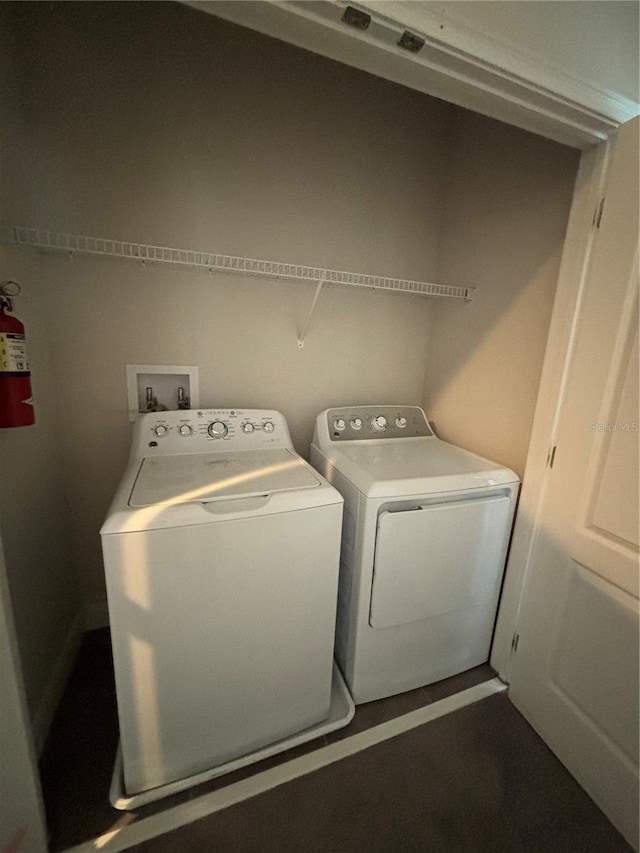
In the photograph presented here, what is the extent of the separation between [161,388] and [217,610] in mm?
1042

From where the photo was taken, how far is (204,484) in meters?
1.16

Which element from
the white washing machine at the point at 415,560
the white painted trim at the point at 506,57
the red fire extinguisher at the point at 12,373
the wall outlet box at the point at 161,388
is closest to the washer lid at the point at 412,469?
the white washing machine at the point at 415,560

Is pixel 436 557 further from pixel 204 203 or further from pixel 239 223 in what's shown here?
pixel 204 203

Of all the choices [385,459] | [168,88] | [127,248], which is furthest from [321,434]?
[168,88]

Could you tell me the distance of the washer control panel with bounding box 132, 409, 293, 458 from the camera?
1.45 meters

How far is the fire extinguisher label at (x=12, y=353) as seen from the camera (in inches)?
38.1

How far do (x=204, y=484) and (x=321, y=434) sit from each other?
689 millimetres

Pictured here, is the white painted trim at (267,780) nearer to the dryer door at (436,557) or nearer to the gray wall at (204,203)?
the dryer door at (436,557)

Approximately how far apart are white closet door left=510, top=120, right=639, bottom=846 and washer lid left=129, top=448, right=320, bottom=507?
921 mm

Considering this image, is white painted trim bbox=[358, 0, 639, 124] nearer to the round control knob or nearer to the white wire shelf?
Answer: the white wire shelf

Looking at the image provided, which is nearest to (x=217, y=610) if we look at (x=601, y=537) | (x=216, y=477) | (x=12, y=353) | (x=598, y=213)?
(x=216, y=477)

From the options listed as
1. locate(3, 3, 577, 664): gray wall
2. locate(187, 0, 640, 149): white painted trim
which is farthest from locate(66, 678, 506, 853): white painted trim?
locate(187, 0, 640, 149): white painted trim

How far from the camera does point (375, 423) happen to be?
1.84 meters

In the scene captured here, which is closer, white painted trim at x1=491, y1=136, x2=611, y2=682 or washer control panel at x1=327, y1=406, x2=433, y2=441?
white painted trim at x1=491, y1=136, x2=611, y2=682
